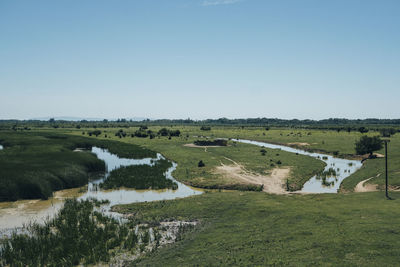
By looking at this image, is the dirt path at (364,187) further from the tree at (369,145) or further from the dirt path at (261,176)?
the tree at (369,145)

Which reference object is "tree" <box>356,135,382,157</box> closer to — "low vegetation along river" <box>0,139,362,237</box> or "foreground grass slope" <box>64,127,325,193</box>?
"low vegetation along river" <box>0,139,362,237</box>

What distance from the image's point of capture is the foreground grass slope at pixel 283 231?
17797 millimetres

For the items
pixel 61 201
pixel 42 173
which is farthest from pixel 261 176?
pixel 42 173

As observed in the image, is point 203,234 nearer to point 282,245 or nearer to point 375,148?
point 282,245

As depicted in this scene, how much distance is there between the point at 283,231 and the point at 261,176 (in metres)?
28.8

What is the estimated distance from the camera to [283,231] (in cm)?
2258

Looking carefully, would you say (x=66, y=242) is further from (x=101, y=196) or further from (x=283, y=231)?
(x=283, y=231)

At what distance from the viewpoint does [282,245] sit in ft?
65.4

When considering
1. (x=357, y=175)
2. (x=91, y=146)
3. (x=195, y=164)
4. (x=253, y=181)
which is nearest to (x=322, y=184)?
(x=357, y=175)

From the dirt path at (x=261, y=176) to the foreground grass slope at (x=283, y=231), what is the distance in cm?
992

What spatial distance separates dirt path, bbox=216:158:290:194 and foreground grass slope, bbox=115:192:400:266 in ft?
32.6

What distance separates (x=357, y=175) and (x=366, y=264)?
129 ft

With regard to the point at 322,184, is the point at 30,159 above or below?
above

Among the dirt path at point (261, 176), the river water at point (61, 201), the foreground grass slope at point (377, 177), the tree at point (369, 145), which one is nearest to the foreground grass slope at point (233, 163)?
the dirt path at point (261, 176)
